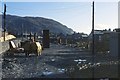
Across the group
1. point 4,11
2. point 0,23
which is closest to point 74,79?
point 4,11

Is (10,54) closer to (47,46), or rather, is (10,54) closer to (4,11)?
(4,11)

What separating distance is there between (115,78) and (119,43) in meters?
21.8

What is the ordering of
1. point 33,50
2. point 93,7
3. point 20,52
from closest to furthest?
point 93,7 → point 33,50 → point 20,52

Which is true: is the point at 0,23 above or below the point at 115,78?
above

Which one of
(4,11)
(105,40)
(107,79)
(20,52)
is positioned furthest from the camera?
(4,11)

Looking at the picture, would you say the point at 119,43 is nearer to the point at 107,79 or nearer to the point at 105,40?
the point at 105,40

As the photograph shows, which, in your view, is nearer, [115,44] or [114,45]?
[115,44]

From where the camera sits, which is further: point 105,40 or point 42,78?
point 105,40

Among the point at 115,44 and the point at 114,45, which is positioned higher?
the point at 115,44

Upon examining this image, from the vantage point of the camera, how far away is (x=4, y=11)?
54.2m

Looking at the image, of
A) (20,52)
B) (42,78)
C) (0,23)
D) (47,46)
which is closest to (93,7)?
(42,78)

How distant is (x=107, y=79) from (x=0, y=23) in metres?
54.9

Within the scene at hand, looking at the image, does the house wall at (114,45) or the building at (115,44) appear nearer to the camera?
the building at (115,44)

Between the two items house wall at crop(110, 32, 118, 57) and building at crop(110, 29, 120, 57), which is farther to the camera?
house wall at crop(110, 32, 118, 57)
